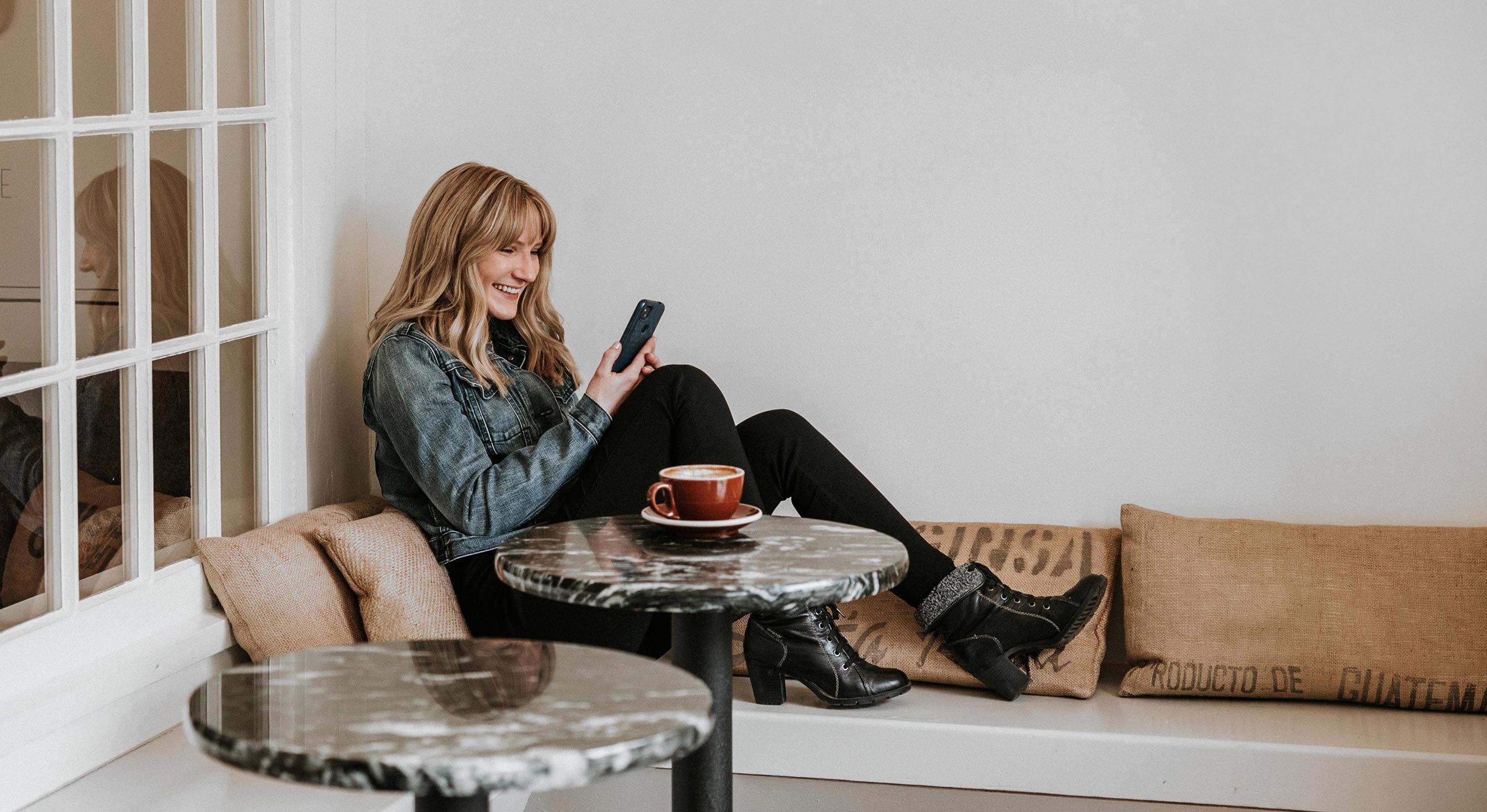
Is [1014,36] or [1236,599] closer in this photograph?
[1236,599]

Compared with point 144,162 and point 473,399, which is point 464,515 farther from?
point 144,162

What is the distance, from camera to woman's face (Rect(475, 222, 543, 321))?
233 cm

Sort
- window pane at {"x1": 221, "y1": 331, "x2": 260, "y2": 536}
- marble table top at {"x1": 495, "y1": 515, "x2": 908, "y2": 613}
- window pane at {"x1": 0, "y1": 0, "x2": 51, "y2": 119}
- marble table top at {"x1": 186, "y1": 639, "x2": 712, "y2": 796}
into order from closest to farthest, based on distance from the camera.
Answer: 1. marble table top at {"x1": 186, "y1": 639, "x2": 712, "y2": 796}
2. marble table top at {"x1": 495, "y1": 515, "x2": 908, "y2": 613}
3. window pane at {"x1": 0, "y1": 0, "x2": 51, "y2": 119}
4. window pane at {"x1": 221, "y1": 331, "x2": 260, "y2": 536}

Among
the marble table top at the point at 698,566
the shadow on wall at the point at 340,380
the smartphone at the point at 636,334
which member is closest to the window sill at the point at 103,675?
the shadow on wall at the point at 340,380

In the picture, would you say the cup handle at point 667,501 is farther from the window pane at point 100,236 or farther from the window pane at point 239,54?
the window pane at point 239,54

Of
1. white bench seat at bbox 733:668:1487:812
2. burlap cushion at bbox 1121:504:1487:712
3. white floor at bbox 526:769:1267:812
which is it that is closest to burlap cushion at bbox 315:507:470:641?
white floor at bbox 526:769:1267:812

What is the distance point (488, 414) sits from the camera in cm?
221

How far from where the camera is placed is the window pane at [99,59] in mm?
1711

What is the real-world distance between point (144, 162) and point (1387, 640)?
7.28 ft

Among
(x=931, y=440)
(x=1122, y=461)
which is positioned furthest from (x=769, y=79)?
(x=1122, y=461)

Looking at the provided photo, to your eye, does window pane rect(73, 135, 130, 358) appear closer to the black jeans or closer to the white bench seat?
the black jeans

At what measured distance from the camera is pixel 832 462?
7.48ft

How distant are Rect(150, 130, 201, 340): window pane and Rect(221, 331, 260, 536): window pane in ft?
0.51

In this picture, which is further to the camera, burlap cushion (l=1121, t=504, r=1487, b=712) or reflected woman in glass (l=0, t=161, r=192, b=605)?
burlap cushion (l=1121, t=504, r=1487, b=712)
